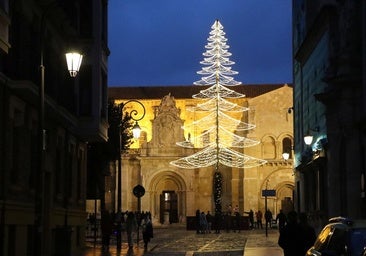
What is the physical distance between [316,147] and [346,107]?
815 centimetres

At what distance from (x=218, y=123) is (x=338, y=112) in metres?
41.3

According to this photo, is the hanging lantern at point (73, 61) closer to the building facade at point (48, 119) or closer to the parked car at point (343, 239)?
the building facade at point (48, 119)

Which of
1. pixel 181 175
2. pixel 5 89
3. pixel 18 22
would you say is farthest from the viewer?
pixel 181 175

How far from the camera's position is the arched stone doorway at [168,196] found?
80.2 m

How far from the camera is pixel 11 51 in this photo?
69.6ft

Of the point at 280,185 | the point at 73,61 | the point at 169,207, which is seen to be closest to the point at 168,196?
the point at 169,207

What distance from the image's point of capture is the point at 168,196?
81750mm

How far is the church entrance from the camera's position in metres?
A: 80.9

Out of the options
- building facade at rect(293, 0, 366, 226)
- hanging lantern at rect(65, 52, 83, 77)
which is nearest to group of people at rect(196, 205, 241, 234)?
building facade at rect(293, 0, 366, 226)

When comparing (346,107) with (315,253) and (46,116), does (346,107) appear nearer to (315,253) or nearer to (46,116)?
(46,116)

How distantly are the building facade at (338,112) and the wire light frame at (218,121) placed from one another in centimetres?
2870

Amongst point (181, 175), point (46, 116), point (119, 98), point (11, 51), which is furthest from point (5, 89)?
point (119, 98)

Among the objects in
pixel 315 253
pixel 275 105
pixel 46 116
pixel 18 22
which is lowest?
pixel 315 253

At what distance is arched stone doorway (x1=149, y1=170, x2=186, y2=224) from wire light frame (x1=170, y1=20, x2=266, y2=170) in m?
1.86
